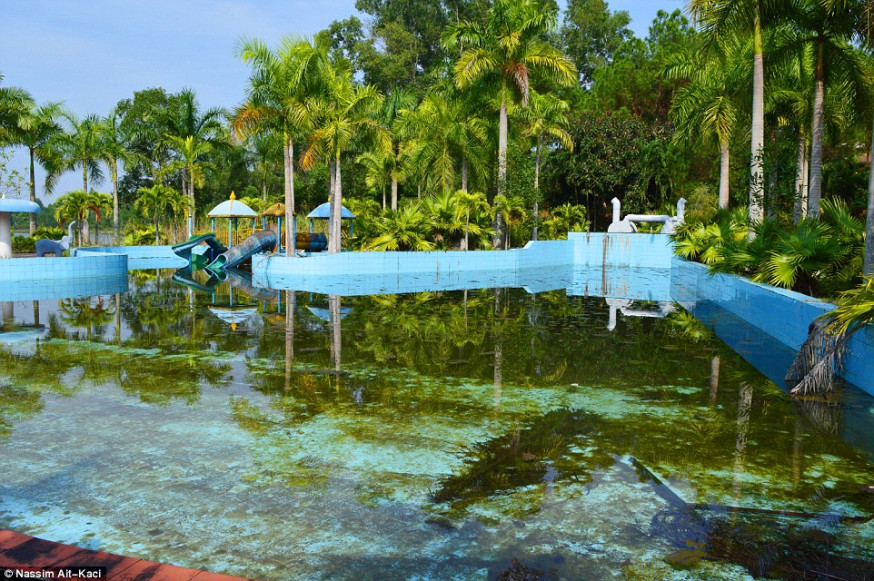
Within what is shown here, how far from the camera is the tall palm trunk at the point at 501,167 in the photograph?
24719mm

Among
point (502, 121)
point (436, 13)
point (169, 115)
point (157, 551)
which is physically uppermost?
point (436, 13)

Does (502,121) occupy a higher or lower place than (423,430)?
higher

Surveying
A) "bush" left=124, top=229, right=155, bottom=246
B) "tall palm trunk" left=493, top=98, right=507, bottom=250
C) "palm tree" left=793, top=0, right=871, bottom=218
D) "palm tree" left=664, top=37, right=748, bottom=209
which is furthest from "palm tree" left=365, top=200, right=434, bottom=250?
"bush" left=124, top=229, right=155, bottom=246

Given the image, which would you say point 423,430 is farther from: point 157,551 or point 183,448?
point 157,551

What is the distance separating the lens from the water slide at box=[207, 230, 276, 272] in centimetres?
2548

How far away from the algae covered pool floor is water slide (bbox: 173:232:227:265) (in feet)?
60.7

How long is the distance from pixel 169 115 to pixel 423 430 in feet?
111

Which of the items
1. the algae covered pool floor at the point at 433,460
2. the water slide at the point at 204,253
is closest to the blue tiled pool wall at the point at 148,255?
the water slide at the point at 204,253

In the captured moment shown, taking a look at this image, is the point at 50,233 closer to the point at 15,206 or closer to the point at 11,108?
the point at 11,108

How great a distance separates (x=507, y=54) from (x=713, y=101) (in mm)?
7202

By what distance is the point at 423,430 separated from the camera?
5.75 metres

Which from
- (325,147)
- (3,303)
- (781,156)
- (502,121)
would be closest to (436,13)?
(502,121)

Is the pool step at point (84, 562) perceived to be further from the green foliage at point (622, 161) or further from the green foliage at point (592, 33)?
the green foliage at point (592, 33)

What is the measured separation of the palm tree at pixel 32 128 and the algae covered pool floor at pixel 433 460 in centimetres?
2335
